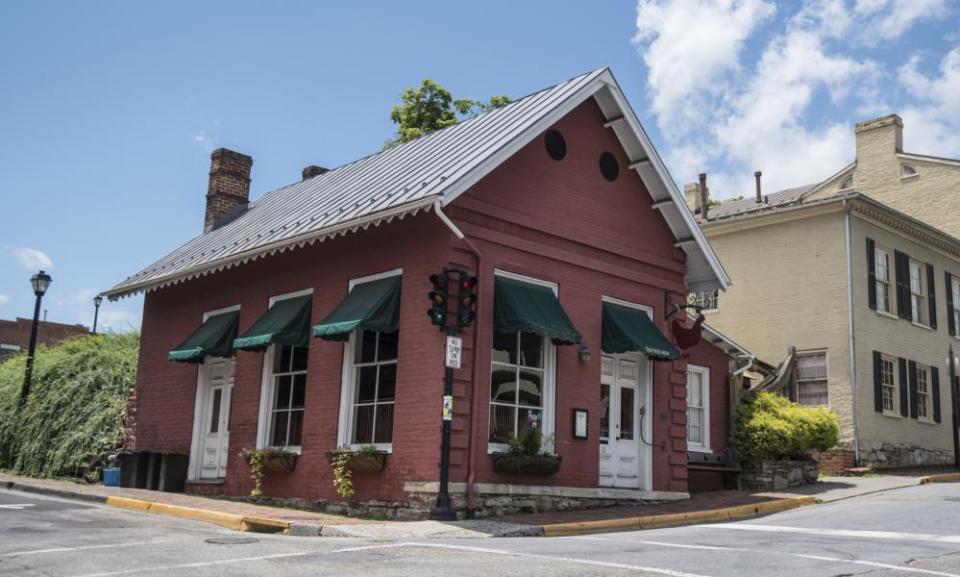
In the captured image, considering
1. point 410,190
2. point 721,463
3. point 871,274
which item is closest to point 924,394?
point 871,274

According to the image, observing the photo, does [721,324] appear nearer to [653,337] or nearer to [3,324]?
[653,337]

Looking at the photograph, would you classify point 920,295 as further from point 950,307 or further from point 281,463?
point 281,463

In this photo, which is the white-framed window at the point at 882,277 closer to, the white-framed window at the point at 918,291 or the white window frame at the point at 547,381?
the white-framed window at the point at 918,291

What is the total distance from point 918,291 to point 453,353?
18437 millimetres

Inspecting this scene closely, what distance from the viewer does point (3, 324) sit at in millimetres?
64188

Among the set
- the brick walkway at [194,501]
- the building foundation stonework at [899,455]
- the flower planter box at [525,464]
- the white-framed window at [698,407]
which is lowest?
the brick walkway at [194,501]

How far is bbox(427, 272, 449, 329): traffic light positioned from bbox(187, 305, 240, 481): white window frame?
664 centimetres

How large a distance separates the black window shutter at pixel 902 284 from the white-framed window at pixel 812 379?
3.19 meters

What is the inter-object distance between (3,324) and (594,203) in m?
58.6

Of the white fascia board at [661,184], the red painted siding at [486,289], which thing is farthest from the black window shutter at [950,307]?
the red painted siding at [486,289]

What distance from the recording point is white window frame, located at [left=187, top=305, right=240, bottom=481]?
1884 centimetres

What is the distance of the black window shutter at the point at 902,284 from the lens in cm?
A: 2542

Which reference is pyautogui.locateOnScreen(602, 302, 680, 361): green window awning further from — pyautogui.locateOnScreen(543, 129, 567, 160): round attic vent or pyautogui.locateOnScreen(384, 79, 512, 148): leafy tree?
pyautogui.locateOnScreen(384, 79, 512, 148): leafy tree

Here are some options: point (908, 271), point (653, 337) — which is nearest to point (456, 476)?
point (653, 337)
